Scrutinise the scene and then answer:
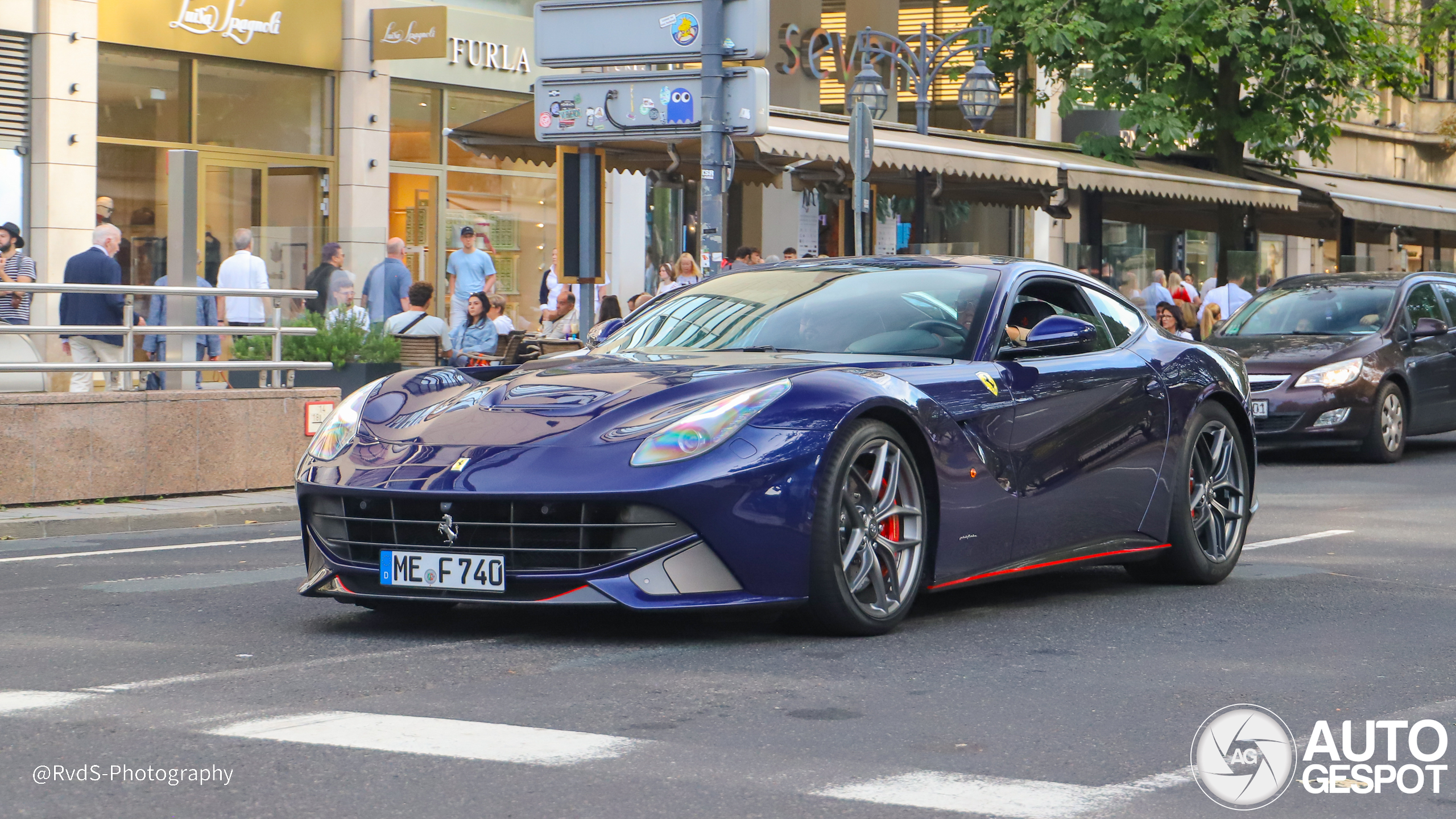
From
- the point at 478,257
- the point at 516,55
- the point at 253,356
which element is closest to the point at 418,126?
the point at 516,55

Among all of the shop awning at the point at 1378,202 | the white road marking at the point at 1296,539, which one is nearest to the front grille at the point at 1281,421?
the white road marking at the point at 1296,539

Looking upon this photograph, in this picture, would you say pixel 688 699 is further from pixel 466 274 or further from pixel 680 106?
pixel 466 274

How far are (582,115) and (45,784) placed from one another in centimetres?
1236

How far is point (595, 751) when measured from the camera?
466 centimetres

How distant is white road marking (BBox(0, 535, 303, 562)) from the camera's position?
30.8 ft

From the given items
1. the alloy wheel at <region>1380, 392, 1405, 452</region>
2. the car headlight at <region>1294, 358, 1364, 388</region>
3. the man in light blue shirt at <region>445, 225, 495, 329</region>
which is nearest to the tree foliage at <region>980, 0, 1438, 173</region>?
the man in light blue shirt at <region>445, 225, 495, 329</region>

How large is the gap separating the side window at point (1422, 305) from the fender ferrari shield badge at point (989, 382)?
35.8 ft

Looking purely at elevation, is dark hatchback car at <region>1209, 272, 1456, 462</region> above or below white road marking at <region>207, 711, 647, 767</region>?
above

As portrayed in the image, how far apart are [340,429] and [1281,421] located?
10.7 meters

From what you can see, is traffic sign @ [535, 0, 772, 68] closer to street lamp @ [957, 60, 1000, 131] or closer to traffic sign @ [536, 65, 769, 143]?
traffic sign @ [536, 65, 769, 143]

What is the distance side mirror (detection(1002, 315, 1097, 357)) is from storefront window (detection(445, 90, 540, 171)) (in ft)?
58.8

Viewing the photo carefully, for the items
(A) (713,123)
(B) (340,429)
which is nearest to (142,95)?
(A) (713,123)

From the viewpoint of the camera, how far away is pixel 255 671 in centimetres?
580

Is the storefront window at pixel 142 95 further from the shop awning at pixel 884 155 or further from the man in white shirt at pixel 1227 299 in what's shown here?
the man in white shirt at pixel 1227 299
